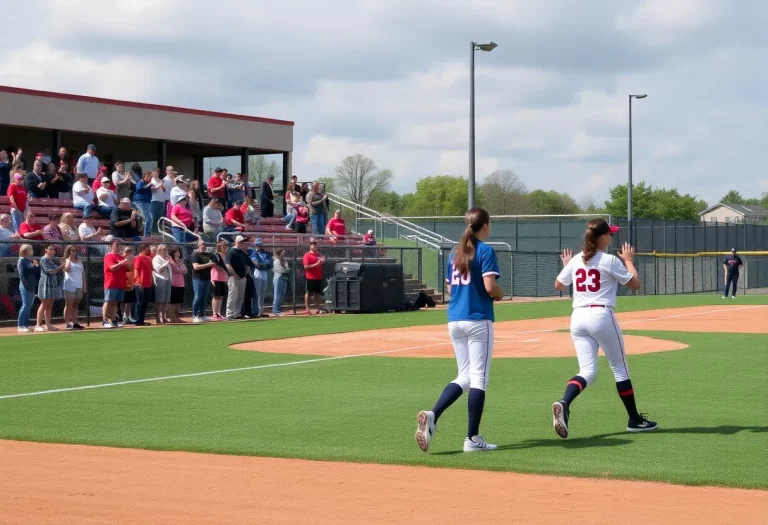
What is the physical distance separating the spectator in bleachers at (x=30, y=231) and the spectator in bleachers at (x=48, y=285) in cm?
134

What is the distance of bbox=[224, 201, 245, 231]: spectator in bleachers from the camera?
29.8 metres

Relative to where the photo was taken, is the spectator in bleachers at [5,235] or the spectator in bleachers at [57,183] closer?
the spectator in bleachers at [5,235]

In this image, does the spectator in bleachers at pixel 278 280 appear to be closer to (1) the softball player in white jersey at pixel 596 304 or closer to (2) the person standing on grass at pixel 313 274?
(2) the person standing on grass at pixel 313 274

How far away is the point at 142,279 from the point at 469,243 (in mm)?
16512

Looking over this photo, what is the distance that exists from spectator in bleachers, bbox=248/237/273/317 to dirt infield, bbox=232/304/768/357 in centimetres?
562

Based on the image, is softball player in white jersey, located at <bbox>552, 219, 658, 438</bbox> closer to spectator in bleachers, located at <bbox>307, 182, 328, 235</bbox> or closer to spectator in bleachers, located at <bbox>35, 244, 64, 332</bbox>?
spectator in bleachers, located at <bbox>35, 244, 64, 332</bbox>

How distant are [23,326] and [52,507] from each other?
1625 cm

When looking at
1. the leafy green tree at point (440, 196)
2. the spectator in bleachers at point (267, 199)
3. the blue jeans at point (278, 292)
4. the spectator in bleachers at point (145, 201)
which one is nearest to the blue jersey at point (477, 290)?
the blue jeans at point (278, 292)

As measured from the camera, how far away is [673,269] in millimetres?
56344

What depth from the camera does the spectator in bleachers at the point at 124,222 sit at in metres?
25.4

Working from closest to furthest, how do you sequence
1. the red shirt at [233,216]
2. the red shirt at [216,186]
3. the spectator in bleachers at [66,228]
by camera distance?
1. the spectator in bleachers at [66,228]
2. the red shirt at [233,216]
3. the red shirt at [216,186]

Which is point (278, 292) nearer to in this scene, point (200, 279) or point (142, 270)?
point (200, 279)

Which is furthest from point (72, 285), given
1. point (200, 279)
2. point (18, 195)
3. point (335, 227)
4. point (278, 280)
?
point (335, 227)

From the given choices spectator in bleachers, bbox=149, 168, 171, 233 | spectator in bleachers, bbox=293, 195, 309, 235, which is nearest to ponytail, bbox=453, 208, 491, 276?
spectator in bleachers, bbox=149, 168, 171, 233
